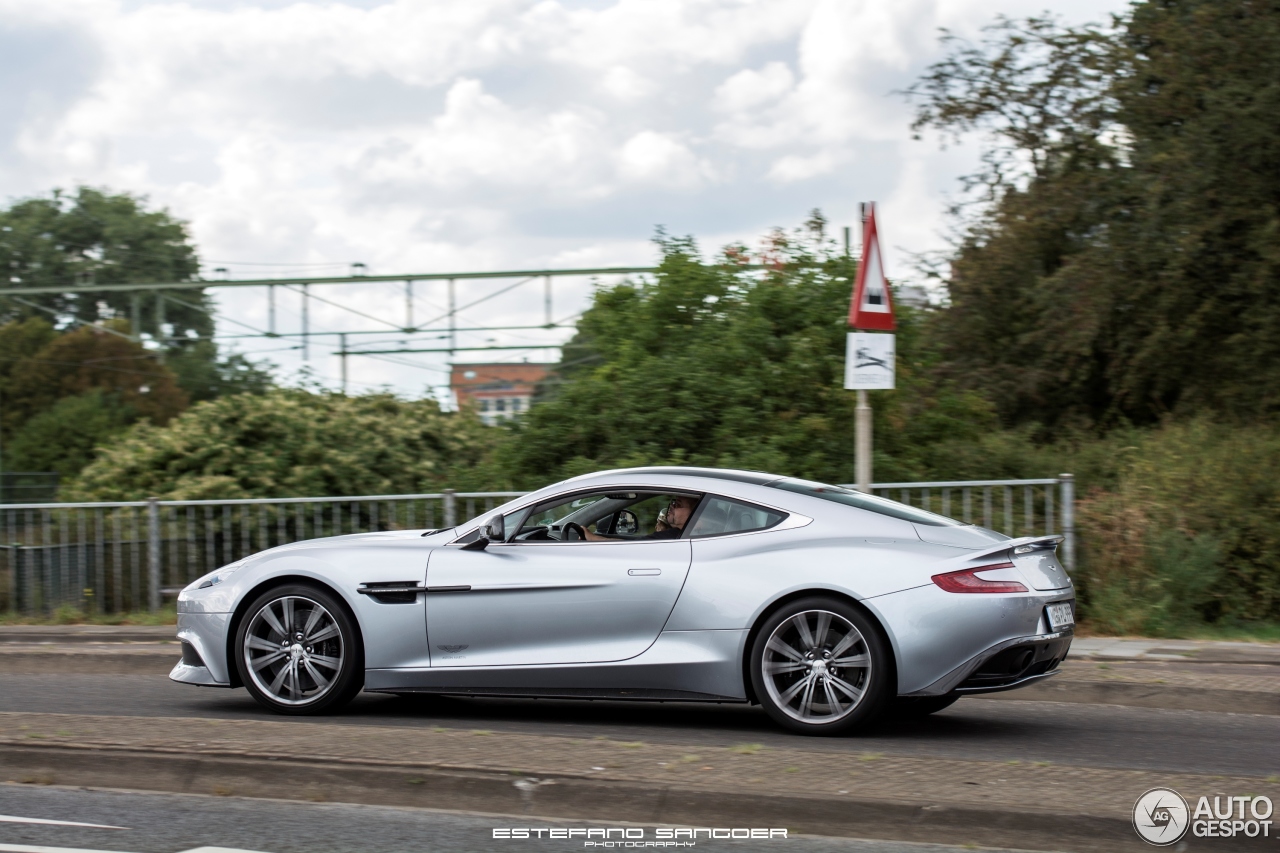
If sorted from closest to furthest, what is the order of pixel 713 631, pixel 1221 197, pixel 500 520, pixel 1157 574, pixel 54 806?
pixel 54 806
pixel 713 631
pixel 500 520
pixel 1157 574
pixel 1221 197

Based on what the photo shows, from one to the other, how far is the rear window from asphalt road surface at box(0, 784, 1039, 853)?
230 cm

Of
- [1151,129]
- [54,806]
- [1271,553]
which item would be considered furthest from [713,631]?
[1151,129]

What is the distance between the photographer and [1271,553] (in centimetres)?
1074

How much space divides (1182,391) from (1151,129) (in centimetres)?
373

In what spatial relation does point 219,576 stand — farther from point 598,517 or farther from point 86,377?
point 86,377

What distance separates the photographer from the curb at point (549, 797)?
4.73m

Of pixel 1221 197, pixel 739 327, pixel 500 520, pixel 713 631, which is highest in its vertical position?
pixel 1221 197

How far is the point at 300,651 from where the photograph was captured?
24.0ft

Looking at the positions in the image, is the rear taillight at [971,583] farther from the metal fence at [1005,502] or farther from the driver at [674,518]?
the metal fence at [1005,502]

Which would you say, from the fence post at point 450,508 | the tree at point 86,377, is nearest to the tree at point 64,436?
the tree at point 86,377

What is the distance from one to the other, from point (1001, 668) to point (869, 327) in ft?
11.0

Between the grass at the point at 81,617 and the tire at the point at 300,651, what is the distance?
544 cm

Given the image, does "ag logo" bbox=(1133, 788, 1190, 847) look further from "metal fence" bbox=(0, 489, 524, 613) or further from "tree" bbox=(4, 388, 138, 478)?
"tree" bbox=(4, 388, 138, 478)

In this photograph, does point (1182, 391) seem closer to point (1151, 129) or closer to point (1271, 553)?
point (1151, 129)
